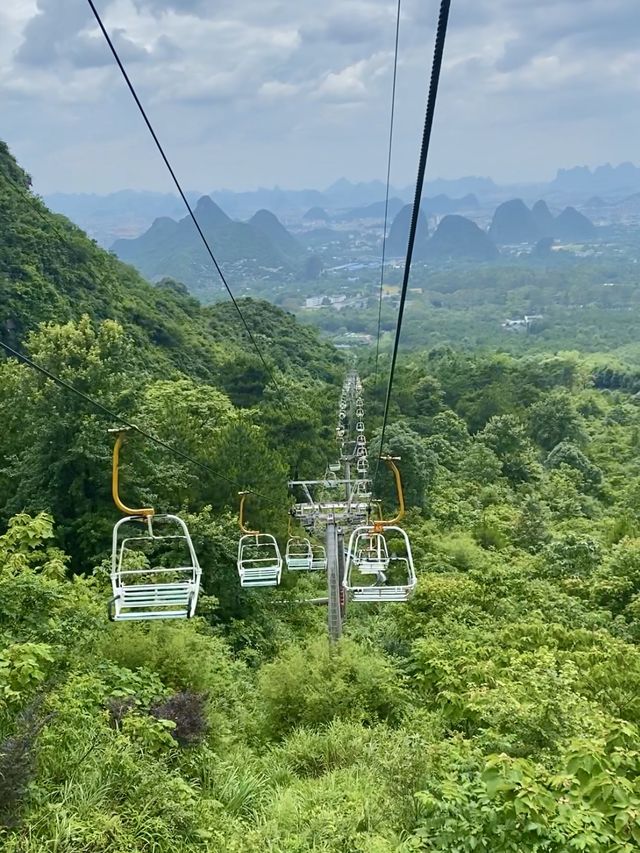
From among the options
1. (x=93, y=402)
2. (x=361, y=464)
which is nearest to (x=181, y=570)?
(x=93, y=402)

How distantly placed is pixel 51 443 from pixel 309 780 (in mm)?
9094

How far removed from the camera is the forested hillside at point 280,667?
5039 mm

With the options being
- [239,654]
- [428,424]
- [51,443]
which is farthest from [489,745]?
[428,424]

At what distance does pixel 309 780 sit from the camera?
6.90 metres

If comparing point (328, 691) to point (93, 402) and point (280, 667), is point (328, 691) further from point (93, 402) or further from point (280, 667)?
point (93, 402)

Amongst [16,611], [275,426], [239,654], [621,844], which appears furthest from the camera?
[275,426]

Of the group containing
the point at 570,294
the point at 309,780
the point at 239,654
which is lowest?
the point at 570,294

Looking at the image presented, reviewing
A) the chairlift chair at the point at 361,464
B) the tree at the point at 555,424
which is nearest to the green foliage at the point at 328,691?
the chairlift chair at the point at 361,464

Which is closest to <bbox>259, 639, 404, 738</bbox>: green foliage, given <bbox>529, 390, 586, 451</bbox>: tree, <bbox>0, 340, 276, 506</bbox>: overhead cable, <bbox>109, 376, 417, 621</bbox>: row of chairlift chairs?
<bbox>109, 376, 417, 621</bbox>: row of chairlift chairs

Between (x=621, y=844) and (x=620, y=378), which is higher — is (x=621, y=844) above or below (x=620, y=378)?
above

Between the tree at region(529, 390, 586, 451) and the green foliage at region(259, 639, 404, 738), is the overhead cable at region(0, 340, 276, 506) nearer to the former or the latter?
the green foliage at region(259, 639, 404, 738)

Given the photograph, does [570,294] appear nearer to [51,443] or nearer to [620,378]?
[620,378]

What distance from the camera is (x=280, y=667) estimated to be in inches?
364

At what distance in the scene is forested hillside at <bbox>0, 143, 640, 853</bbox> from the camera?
5.04 metres
